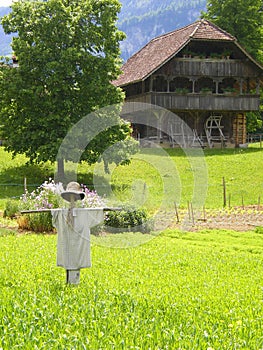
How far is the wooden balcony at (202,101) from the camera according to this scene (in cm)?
4172

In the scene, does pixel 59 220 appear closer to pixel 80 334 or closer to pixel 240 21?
pixel 80 334

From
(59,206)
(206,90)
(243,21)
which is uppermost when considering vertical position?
(243,21)

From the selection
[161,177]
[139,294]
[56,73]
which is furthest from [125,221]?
[161,177]

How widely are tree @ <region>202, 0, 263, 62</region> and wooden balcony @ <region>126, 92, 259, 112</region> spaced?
7.38 metres

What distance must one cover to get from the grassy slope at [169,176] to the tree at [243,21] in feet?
46.5

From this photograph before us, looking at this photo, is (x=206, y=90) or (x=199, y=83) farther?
(x=199, y=83)

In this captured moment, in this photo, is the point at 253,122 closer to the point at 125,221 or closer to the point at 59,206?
the point at 125,221

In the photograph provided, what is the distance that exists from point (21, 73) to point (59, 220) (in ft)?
67.7

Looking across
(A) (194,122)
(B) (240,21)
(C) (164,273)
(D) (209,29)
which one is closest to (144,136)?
(A) (194,122)

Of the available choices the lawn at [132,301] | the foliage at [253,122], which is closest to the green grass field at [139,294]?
the lawn at [132,301]

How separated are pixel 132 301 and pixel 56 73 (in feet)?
68.3

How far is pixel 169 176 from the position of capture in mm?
33344

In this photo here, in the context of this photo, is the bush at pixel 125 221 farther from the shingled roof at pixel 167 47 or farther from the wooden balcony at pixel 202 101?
the wooden balcony at pixel 202 101

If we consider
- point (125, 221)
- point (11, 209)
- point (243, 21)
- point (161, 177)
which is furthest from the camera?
point (243, 21)
